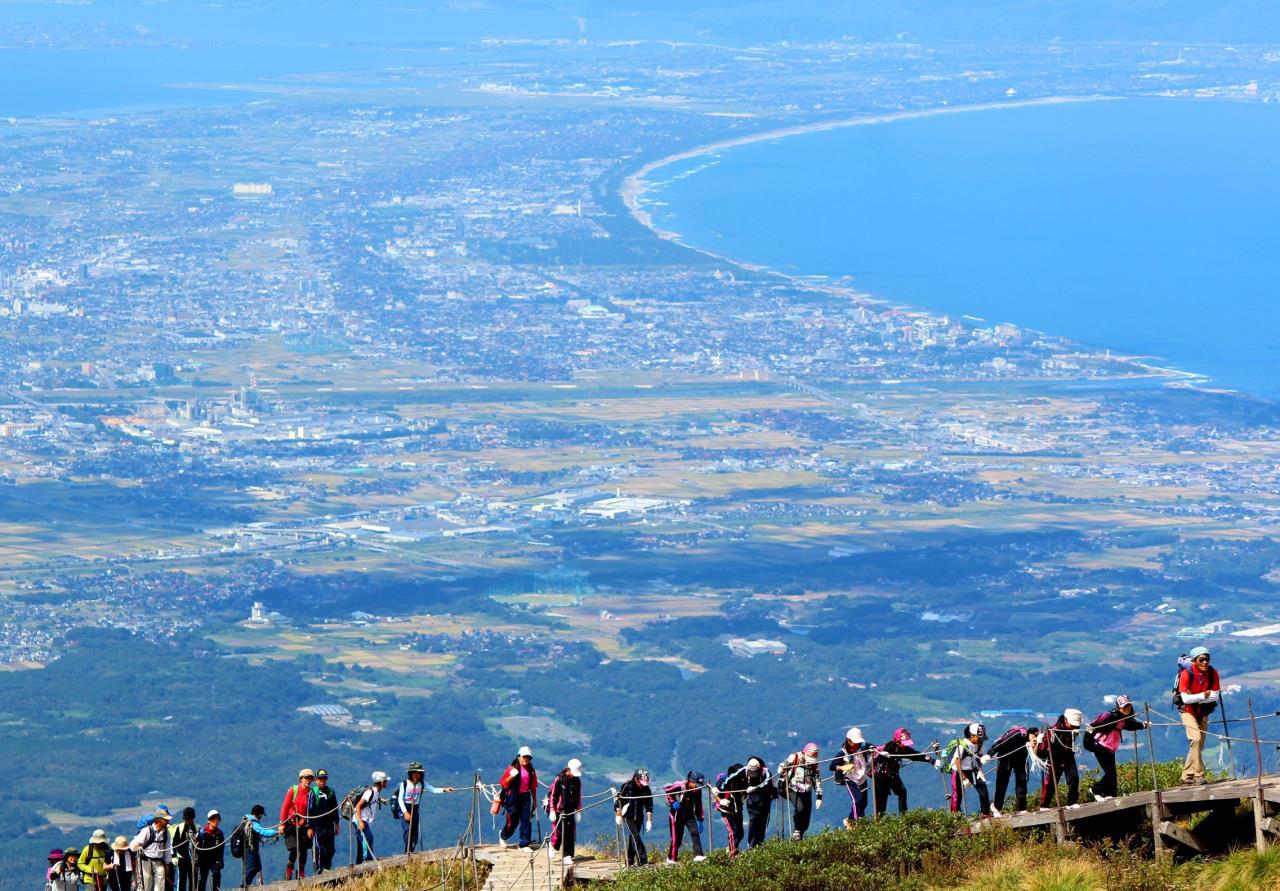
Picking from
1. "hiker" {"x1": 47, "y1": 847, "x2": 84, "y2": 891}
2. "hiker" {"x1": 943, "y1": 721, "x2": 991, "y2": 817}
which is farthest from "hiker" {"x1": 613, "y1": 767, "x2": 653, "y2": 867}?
"hiker" {"x1": 47, "y1": 847, "x2": 84, "y2": 891}

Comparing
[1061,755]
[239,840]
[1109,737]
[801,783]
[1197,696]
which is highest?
[1197,696]

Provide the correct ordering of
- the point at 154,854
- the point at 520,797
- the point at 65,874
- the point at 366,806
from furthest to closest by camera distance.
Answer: the point at 366,806 < the point at 65,874 < the point at 154,854 < the point at 520,797

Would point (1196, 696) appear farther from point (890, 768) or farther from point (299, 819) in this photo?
point (299, 819)

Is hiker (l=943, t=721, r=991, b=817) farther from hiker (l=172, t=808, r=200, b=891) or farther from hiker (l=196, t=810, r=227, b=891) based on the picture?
hiker (l=172, t=808, r=200, b=891)

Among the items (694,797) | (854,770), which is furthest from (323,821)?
(854,770)

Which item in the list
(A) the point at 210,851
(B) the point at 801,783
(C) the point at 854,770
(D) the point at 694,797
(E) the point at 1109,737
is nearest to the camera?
(E) the point at 1109,737

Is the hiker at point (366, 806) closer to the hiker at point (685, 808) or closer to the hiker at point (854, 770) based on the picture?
the hiker at point (685, 808)
